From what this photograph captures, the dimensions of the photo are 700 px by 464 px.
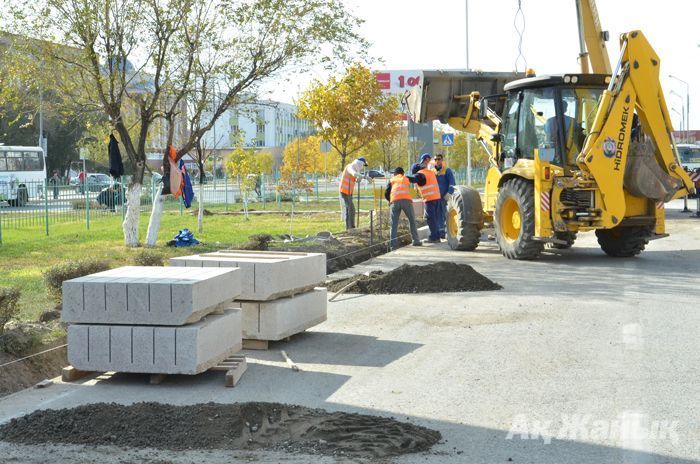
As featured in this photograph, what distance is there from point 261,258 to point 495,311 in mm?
3433

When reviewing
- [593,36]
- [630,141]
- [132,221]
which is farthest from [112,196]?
[630,141]

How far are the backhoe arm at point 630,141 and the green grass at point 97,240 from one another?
27.0ft

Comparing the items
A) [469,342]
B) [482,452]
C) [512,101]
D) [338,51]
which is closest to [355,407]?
[482,452]

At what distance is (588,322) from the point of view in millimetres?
11305

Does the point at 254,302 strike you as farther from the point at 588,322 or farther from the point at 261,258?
the point at 588,322

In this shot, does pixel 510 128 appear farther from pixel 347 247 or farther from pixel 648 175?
pixel 347 247

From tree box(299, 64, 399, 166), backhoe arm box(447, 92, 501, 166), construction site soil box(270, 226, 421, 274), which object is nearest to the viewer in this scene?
construction site soil box(270, 226, 421, 274)

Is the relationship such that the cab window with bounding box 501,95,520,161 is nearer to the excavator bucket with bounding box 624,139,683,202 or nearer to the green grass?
the excavator bucket with bounding box 624,139,683,202

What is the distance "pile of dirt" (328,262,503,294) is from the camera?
562 inches

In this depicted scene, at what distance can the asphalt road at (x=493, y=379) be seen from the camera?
252 inches

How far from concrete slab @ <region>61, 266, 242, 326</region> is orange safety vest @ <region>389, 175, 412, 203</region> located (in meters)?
13.1

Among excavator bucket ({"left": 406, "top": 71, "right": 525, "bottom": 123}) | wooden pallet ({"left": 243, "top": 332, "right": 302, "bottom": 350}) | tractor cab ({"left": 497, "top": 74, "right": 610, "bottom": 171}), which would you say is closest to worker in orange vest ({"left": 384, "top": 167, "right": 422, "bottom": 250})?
excavator bucket ({"left": 406, "top": 71, "right": 525, "bottom": 123})

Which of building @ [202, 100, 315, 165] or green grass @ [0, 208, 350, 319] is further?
building @ [202, 100, 315, 165]

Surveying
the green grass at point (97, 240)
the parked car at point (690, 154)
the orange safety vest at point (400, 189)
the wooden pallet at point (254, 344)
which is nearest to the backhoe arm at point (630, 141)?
the orange safety vest at point (400, 189)
